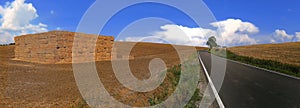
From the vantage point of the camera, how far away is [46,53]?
24547mm

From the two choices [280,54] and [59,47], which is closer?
[59,47]

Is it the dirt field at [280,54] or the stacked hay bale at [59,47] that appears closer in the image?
the stacked hay bale at [59,47]

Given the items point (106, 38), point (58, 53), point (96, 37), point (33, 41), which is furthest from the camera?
point (106, 38)

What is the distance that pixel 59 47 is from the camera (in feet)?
79.4

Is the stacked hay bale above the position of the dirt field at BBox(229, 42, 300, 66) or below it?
above

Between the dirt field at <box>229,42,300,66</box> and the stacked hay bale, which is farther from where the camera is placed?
the dirt field at <box>229,42,300,66</box>

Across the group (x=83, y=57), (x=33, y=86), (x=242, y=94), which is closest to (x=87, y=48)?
(x=83, y=57)

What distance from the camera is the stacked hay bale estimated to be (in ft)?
79.7

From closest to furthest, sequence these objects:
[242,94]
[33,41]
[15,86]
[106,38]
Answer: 1. [242,94]
2. [15,86]
3. [33,41]
4. [106,38]

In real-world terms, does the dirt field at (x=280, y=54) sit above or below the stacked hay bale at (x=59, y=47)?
below

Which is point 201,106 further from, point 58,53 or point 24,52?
point 24,52

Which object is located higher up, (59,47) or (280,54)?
(59,47)

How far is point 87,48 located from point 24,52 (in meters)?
7.02

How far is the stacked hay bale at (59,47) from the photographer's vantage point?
2428cm
